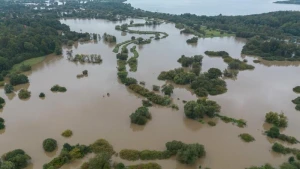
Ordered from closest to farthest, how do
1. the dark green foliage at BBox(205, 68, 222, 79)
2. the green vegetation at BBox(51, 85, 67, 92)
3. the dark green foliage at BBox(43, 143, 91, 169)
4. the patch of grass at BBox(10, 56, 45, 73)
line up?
the dark green foliage at BBox(43, 143, 91, 169) → the green vegetation at BBox(51, 85, 67, 92) → the dark green foliage at BBox(205, 68, 222, 79) → the patch of grass at BBox(10, 56, 45, 73)

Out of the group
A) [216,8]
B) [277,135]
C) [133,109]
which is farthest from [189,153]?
[216,8]

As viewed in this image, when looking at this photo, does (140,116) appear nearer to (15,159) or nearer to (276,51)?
(15,159)

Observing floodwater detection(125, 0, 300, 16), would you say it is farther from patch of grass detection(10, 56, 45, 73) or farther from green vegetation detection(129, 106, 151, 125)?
green vegetation detection(129, 106, 151, 125)

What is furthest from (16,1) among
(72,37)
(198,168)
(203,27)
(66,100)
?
(198,168)

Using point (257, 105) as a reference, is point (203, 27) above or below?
above

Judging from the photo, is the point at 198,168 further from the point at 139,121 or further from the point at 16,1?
the point at 16,1

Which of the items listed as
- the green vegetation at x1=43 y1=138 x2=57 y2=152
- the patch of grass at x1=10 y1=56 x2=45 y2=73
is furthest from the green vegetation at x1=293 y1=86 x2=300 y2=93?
the patch of grass at x1=10 y1=56 x2=45 y2=73

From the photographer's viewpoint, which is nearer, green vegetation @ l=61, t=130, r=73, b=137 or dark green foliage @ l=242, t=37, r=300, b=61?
green vegetation @ l=61, t=130, r=73, b=137
